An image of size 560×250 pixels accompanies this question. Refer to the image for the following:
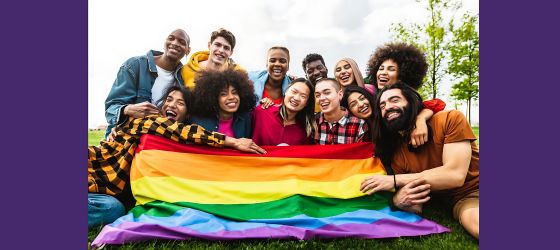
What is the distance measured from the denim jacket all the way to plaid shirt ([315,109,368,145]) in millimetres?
863

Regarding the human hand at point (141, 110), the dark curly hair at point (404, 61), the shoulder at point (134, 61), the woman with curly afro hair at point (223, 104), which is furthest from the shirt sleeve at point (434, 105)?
the shoulder at point (134, 61)

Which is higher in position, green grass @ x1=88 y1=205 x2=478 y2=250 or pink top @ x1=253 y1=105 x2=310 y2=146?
pink top @ x1=253 y1=105 x2=310 y2=146

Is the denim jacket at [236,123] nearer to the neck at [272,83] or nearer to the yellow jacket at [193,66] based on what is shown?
the yellow jacket at [193,66]

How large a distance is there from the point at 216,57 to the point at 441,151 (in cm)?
325

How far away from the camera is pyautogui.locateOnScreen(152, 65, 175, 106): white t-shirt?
5496 millimetres

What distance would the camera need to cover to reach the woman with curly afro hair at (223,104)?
4.95 meters

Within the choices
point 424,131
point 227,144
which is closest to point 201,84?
point 227,144

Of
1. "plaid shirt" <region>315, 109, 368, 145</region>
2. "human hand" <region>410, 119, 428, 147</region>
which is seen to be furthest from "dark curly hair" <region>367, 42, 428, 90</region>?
"human hand" <region>410, 119, 428, 147</region>

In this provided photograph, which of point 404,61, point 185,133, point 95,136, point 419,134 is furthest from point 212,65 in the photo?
point 419,134

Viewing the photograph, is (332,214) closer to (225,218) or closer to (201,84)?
(225,218)

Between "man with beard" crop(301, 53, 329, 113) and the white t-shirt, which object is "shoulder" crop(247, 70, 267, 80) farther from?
the white t-shirt

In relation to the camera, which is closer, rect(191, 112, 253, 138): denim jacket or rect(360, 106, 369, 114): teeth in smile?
rect(360, 106, 369, 114): teeth in smile

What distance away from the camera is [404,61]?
5543mm

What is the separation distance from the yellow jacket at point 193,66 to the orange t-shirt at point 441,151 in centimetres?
254
